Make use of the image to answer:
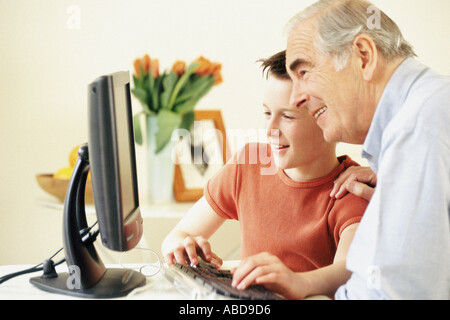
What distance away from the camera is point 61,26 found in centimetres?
239

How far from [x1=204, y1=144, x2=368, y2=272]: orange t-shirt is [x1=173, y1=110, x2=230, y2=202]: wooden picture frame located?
874 millimetres

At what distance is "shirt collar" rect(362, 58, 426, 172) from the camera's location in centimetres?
90

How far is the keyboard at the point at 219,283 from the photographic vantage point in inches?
31.9

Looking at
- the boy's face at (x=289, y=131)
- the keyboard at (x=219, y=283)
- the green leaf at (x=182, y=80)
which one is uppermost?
the green leaf at (x=182, y=80)

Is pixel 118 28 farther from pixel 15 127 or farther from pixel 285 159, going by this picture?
pixel 285 159

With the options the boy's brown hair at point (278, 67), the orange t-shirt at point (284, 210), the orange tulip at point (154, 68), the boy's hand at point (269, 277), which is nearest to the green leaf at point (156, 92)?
the orange tulip at point (154, 68)

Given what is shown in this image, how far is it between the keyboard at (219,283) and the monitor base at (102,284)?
0.09 metres

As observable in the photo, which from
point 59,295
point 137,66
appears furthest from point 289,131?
point 137,66

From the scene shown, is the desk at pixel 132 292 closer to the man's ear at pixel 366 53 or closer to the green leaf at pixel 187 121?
the man's ear at pixel 366 53

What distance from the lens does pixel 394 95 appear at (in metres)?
0.91

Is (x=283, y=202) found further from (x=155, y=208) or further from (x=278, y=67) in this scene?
(x=155, y=208)

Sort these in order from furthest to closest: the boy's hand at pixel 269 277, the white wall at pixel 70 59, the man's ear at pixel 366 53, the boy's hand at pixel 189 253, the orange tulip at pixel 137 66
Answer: the white wall at pixel 70 59 < the orange tulip at pixel 137 66 < the boy's hand at pixel 189 253 < the man's ear at pixel 366 53 < the boy's hand at pixel 269 277

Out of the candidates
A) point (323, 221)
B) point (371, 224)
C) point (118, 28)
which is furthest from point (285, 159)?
point (118, 28)
